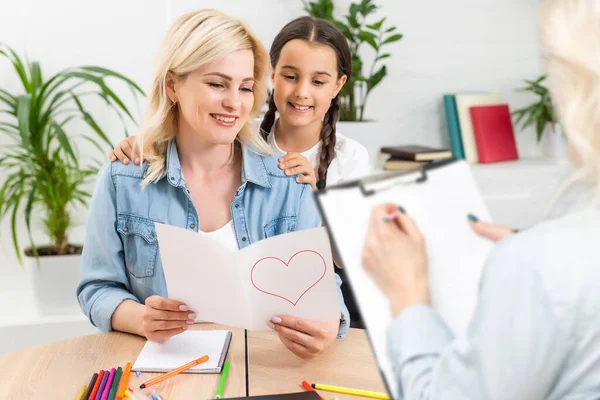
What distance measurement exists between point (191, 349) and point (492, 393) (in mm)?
695

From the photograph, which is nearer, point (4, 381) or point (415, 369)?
point (415, 369)

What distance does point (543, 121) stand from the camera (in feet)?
8.99

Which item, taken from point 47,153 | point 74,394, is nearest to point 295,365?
point 74,394

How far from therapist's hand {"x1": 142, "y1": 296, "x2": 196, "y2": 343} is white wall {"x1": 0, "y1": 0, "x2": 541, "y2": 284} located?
146 cm

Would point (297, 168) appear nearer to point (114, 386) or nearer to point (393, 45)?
point (114, 386)

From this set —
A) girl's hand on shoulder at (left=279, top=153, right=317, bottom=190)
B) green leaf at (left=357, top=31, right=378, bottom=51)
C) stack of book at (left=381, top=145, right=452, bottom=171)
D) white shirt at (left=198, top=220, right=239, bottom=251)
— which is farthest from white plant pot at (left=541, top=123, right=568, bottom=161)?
white shirt at (left=198, top=220, right=239, bottom=251)

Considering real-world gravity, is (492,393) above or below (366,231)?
below

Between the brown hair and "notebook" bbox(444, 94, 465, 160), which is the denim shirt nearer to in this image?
the brown hair

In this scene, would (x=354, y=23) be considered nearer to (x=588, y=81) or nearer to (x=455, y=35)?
(x=455, y=35)

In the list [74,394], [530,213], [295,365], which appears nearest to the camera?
[74,394]

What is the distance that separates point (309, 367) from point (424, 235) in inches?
20.1

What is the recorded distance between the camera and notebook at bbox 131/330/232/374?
1052mm

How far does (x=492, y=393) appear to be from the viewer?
54 centimetres

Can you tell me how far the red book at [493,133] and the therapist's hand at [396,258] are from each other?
2.16 meters
